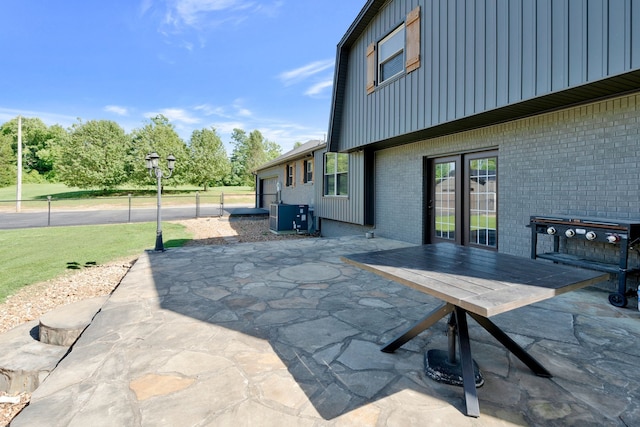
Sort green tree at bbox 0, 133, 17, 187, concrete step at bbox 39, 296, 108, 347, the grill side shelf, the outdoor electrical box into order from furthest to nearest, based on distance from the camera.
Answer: green tree at bbox 0, 133, 17, 187 → the outdoor electrical box → the grill side shelf → concrete step at bbox 39, 296, 108, 347

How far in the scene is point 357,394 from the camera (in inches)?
68.4

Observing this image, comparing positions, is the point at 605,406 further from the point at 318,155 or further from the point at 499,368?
the point at 318,155

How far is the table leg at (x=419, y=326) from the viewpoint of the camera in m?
1.95

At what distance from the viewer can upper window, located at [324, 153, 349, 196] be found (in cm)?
901

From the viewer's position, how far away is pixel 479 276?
176 cm

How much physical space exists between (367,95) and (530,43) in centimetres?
377

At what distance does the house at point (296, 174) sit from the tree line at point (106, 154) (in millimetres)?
19761

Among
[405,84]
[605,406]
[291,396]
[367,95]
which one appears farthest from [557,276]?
[367,95]

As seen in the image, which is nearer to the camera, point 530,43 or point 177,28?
point 530,43

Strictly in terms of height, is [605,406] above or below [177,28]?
below

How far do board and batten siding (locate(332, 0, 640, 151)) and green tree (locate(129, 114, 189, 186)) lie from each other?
96.0ft

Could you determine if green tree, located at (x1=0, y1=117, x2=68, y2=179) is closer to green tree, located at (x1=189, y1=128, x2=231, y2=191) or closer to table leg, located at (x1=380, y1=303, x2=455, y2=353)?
green tree, located at (x1=189, y1=128, x2=231, y2=191)

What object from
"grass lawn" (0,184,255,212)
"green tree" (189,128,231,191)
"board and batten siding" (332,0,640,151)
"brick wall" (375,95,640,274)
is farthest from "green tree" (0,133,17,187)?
"brick wall" (375,95,640,274)

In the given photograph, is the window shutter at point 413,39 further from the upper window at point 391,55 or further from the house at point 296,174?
the house at point 296,174
